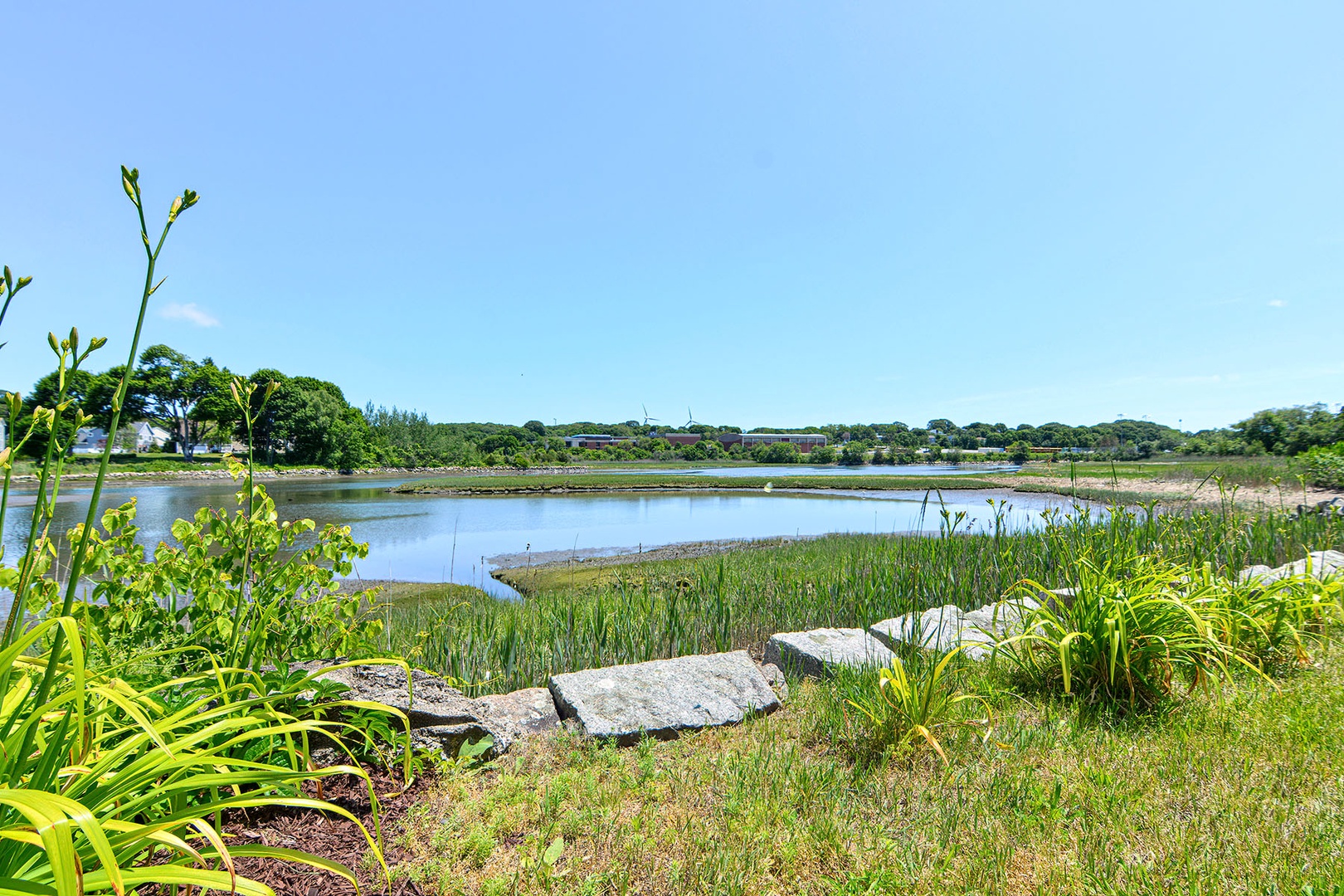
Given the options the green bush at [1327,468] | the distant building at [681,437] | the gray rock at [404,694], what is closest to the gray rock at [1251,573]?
the gray rock at [404,694]

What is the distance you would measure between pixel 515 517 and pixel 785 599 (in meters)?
19.6

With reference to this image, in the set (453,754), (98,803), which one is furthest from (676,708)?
(98,803)

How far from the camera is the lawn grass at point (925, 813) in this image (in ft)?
6.35

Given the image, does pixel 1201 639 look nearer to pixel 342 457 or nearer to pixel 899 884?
pixel 899 884

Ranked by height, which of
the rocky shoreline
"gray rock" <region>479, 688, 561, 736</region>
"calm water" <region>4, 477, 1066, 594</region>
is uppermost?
"gray rock" <region>479, 688, 561, 736</region>

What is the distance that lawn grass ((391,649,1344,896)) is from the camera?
6.35 ft

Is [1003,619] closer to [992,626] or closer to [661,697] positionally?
[992,626]

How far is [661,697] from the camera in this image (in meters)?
3.36

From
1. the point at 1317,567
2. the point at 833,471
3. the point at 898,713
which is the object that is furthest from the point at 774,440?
the point at 898,713

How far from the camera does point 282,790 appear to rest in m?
2.32

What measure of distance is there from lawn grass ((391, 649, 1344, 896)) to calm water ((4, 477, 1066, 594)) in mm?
6888

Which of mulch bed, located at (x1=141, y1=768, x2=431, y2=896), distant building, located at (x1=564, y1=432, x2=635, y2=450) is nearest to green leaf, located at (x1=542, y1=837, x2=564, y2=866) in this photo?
mulch bed, located at (x1=141, y1=768, x2=431, y2=896)

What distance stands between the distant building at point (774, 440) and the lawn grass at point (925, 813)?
96621 millimetres

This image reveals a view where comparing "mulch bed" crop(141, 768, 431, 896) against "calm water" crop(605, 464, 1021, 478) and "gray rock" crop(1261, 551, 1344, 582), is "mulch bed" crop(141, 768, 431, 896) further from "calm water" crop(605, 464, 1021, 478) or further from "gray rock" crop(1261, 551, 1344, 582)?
"calm water" crop(605, 464, 1021, 478)
